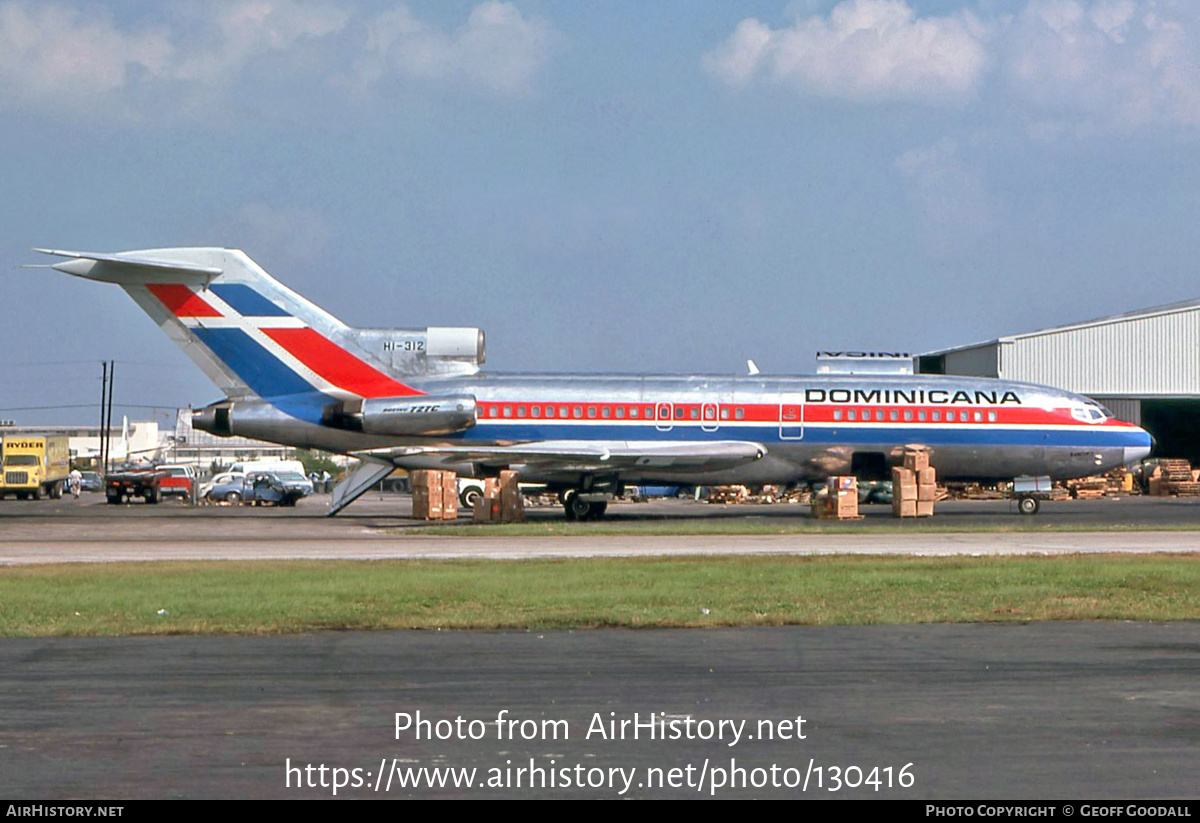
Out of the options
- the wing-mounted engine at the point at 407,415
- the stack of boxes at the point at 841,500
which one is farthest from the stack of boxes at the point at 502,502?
the stack of boxes at the point at 841,500

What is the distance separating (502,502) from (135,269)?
12079 millimetres

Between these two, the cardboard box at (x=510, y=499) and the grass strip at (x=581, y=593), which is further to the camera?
the cardboard box at (x=510, y=499)

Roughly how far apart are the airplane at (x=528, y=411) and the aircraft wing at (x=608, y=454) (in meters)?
0.04

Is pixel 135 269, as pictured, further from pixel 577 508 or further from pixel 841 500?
pixel 841 500

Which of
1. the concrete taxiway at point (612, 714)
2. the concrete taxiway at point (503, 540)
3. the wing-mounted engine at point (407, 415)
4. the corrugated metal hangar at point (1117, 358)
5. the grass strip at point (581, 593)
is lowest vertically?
the concrete taxiway at point (612, 714)

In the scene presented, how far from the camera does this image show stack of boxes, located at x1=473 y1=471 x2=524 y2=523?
38469 millimetres

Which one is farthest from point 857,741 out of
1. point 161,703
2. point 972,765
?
point 161,703

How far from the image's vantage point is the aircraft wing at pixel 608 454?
129 ft

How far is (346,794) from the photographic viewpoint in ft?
27.1

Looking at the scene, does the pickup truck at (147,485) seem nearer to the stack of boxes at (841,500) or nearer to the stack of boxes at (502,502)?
the stack of boxes at (502,502)

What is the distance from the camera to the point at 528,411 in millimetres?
40281

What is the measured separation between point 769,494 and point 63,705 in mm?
56251

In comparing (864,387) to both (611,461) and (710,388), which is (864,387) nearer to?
(710,388)

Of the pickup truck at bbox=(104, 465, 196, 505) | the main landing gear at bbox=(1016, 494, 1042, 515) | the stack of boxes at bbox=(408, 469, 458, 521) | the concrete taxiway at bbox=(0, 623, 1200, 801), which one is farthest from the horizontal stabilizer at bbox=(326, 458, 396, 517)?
the pickup truck at bbox=(104, 465, 196, 505)
